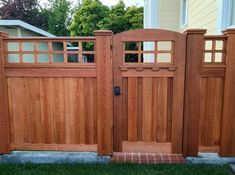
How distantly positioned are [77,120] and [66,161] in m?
0.61

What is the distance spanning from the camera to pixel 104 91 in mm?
3283

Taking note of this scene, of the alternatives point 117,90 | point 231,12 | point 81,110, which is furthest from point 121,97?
point 231,12

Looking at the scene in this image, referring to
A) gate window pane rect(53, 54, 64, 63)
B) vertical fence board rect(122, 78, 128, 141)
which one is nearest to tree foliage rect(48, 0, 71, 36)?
gate window pane rect(53, 54, 64, 63)

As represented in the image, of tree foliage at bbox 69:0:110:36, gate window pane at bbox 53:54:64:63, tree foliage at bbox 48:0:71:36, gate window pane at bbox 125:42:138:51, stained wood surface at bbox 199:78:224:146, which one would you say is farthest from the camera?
tree foliage at bbox 48:0:71:36

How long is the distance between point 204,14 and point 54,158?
4041 mm

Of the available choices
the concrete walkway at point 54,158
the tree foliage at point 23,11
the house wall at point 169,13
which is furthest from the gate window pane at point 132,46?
the tree foliage at point 23,11

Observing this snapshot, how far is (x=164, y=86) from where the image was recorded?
10.8 ft

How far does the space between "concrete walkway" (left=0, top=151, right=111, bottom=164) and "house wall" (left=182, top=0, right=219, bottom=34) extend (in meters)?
3.07

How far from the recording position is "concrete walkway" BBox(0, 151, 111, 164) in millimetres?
3348

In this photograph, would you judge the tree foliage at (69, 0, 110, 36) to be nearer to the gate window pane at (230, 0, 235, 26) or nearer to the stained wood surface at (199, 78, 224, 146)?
the gate window pane at (230, 0, 235, 26)

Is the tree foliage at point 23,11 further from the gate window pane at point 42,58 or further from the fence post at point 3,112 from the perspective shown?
the fence post at point 3,112

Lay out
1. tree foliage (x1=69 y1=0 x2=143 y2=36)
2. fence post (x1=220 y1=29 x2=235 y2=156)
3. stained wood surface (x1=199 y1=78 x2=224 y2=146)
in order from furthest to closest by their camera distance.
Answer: tree foliage (x1=69 y1=0 x2=143 y2=36)
stained wood surface (x1=199 y1=78 x2=224 y2=146)
fence post (x1=220 y1=29 x2=235 y2=156)

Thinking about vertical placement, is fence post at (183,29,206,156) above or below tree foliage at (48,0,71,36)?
below

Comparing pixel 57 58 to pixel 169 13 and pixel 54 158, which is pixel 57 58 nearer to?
pixel 169 13
